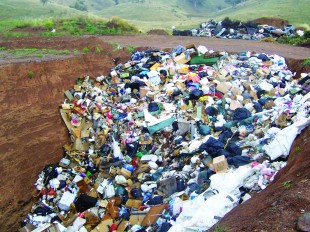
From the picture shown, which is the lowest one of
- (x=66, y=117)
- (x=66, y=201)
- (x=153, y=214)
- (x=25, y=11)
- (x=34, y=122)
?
(x=66, y=201)

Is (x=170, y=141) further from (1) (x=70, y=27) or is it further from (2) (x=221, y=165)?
(1) (x=70, y=27)

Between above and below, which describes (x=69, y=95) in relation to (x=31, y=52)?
below

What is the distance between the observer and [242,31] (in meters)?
16.2

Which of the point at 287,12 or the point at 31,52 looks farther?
the point at 287,12

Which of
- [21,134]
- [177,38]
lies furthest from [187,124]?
[177,38]

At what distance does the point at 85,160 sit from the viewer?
8586mm

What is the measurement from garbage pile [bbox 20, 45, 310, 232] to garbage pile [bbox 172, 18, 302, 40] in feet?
17.5

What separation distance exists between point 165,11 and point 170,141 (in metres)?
40.1

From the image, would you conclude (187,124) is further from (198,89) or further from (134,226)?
(134,226)

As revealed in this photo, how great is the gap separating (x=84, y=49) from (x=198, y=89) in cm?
450

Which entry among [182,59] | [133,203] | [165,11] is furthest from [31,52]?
[165,11]

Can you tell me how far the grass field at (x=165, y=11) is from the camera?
28.8 metres

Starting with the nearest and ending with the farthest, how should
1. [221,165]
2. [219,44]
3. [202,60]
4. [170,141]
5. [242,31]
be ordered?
[221,165]
[170,141]
[202,60]
[219,44]
[242,31]

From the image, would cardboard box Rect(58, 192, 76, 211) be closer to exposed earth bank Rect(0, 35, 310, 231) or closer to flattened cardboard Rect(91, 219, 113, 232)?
exposed earth bank Rect(0, 35, 310, 231)
